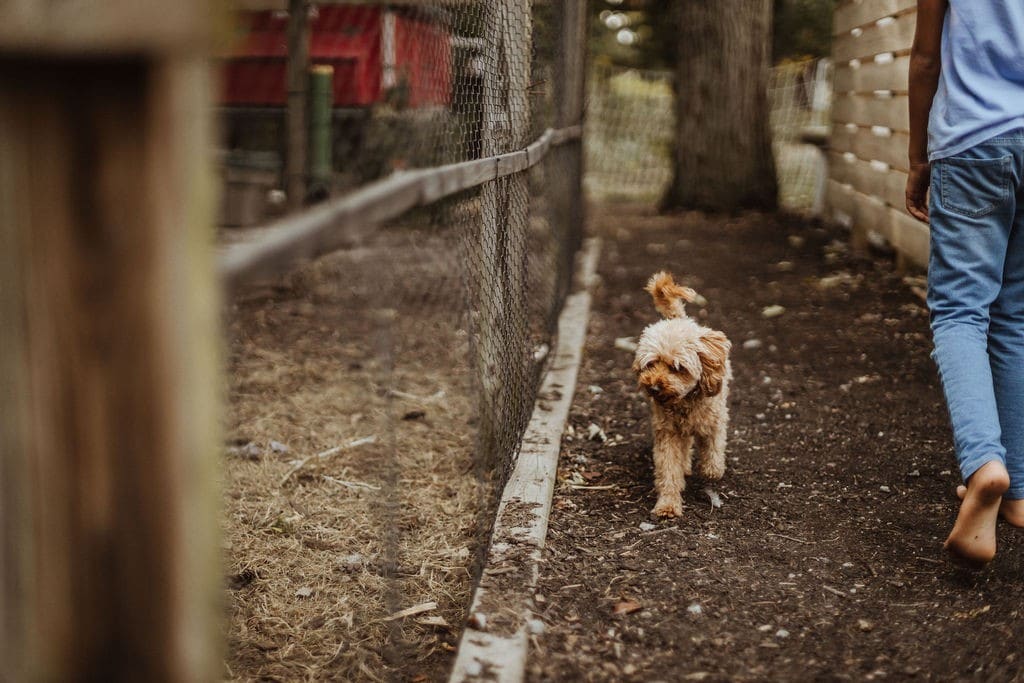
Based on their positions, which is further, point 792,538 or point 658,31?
point 658,31

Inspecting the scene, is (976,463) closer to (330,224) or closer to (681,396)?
(681,396)

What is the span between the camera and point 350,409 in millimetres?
4516

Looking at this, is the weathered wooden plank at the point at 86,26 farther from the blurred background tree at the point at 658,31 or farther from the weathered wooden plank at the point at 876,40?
the blurred background tree at the point at 658,31

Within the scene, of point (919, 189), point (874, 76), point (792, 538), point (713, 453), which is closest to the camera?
point (792, 538)

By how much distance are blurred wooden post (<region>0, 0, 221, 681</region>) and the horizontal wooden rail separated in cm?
7

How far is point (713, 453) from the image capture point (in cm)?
345

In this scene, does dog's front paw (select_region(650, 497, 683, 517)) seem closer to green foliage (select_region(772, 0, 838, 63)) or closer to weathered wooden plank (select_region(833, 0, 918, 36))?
weathered wooden plank (select_region(833, 0, 918, 36))

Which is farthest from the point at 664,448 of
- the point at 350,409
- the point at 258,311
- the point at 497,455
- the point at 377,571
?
the point at 258,311

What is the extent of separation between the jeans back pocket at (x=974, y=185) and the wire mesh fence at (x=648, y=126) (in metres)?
10.2

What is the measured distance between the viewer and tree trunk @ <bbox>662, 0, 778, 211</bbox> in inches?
378


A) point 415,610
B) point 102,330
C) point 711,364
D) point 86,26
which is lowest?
point 415,610

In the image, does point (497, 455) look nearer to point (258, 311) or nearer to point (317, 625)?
point (317, 625)

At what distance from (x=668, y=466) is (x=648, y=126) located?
1115 cm

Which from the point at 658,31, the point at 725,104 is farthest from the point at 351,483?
the point at 658,31
